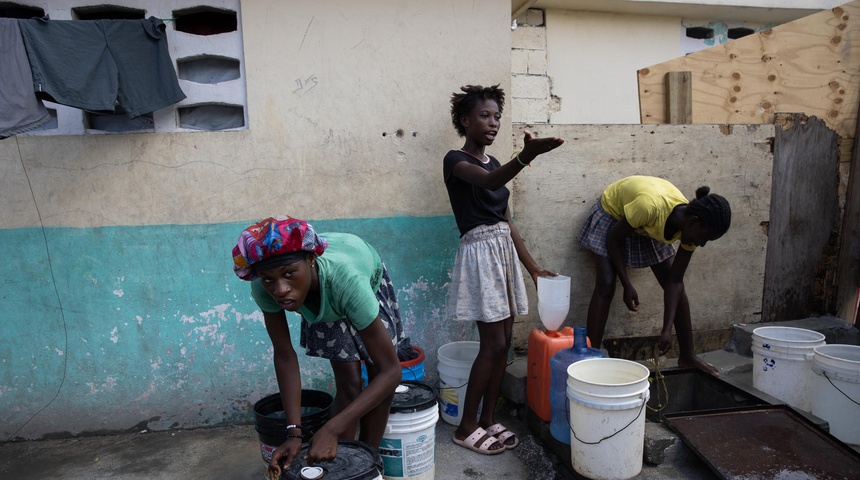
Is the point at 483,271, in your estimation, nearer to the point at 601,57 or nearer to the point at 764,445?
the point at 764,445

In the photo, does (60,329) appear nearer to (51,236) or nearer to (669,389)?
(51,236)

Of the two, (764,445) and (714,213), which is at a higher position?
(714,213)

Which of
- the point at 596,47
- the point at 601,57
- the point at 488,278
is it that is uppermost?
the point at 596,47

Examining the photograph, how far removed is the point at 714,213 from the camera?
10.3 ft

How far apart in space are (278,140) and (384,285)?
4.35ft

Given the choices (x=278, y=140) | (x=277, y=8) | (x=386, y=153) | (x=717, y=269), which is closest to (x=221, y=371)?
(x=278, y=140)

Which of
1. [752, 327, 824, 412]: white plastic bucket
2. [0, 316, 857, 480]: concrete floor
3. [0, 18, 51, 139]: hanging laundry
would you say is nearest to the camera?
[0, 18, 51, 139]: hanging laundry

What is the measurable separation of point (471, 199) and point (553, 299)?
77 cm

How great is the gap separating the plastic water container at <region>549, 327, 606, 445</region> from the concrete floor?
0.20 metres

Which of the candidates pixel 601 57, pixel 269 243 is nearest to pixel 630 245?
pixel 269 243

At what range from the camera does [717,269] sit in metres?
4.41

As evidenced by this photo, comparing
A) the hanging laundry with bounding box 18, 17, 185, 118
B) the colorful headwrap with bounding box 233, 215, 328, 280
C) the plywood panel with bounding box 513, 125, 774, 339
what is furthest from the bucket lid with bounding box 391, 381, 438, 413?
the hanging laundry with bounding box 18, 17, 185, 118

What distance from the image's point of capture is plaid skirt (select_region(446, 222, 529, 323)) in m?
3.14

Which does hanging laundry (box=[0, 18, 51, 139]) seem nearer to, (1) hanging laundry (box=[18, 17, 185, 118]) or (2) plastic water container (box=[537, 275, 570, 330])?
(1) hanging laundry (box=[18, 17, 185, 118])
